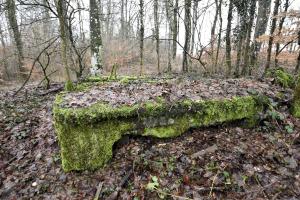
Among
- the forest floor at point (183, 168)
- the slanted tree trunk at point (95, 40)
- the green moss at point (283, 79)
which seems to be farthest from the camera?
the slanted tree trunk at point (95, 40)

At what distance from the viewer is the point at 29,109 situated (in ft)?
20.0

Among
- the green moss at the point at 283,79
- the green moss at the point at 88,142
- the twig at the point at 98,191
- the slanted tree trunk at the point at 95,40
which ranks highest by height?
the slanted tree trunk at the point at 95,40

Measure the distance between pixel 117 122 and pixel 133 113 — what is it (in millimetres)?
272

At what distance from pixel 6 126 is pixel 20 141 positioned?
2.68 feet

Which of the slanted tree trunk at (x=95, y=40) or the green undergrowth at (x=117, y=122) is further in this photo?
the slanted tree trunk at (x=95, y=40)

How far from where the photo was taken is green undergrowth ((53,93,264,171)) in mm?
3375

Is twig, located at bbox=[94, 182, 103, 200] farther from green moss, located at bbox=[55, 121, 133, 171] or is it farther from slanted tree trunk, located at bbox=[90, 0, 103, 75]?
slanted tree trunk, located at bbox=[90, 0, 103, 75]

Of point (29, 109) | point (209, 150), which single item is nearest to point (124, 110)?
point (209, 150)

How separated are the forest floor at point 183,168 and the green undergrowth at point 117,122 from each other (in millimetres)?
169

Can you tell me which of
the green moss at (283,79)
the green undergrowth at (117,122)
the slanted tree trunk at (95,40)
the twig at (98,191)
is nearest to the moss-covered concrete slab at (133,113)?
the green undergrowth at (117,122)

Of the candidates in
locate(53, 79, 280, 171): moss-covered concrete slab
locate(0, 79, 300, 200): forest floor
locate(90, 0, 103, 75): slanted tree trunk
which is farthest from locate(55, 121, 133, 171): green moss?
locate(90, 0, 103, 75): slanted tree trunk

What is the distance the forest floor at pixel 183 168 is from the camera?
3.13 metres

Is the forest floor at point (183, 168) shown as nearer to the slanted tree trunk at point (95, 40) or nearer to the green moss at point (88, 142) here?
the green moss at point (88, 142)

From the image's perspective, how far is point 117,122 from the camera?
11.6ft
